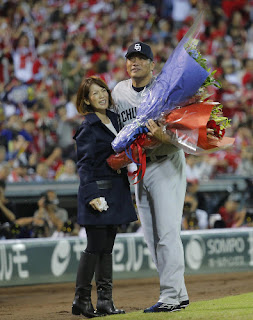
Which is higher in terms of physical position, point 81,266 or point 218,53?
point 218,53

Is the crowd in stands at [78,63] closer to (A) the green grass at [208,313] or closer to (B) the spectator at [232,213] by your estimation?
(B) the spectator at [232,213]

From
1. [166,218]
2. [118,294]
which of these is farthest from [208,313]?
[118,294]

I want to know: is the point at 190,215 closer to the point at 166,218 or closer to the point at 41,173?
the point at 41,173

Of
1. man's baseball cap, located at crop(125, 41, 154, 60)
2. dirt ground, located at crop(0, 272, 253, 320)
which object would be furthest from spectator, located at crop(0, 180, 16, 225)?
man's baseball cap, located at crop(125, 41, 154, 60)

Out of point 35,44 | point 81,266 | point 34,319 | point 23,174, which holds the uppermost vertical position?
point 35,44

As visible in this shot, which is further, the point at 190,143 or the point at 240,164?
the point at 240,164

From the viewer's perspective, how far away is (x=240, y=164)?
485 inches

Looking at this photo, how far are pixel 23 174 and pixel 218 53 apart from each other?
754 cm

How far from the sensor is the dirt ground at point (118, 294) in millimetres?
5970

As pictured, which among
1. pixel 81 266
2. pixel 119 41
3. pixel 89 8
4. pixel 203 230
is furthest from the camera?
pixel 89 8

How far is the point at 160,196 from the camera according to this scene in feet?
16.8

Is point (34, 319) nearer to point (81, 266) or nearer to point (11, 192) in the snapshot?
point (81, 266)

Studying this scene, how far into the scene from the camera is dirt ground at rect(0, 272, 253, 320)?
19.6ft

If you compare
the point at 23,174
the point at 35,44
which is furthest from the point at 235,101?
the point at 23,174
